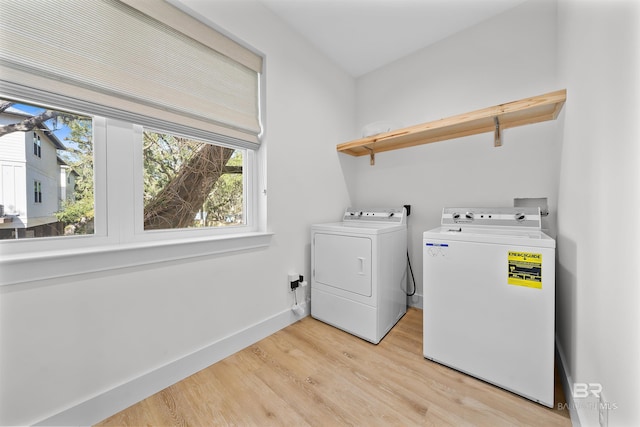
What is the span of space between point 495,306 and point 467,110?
61.9 inches

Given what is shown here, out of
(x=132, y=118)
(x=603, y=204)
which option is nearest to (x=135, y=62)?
(x=132, y=118)

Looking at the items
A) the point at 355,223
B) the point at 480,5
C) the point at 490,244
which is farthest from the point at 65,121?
the point at 480,5

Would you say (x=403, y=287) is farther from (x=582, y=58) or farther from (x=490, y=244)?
(x=582, y=58)

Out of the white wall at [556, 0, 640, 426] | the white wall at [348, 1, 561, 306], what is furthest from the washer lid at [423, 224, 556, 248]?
the white wall at [348, 1, 561, 306]

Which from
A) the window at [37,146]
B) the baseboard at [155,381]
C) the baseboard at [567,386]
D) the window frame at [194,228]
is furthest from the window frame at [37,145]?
→ the baseboard at [567,386]

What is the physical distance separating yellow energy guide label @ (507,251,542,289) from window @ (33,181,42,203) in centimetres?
228

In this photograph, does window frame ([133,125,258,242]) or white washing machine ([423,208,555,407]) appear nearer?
white washing machine ([423,208,555,407])

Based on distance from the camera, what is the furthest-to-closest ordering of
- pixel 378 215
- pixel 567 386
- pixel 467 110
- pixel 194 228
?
pixel 378 215
pixel 467 110
pixel 194 228
pixel 567 386

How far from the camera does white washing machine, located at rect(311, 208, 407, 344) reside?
172cm

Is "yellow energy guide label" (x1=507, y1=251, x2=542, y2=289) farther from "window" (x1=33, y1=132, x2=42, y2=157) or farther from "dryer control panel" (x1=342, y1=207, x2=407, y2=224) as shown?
"window" (x1=33, y1=132, x2=42, y2=157)

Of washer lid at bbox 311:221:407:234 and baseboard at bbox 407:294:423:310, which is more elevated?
Result: washer lid at bbox 311:221:407:234

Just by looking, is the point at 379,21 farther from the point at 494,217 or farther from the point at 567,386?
the point at 567,386

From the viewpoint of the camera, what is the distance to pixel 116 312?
116 centimetres

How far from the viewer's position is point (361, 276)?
177cm
